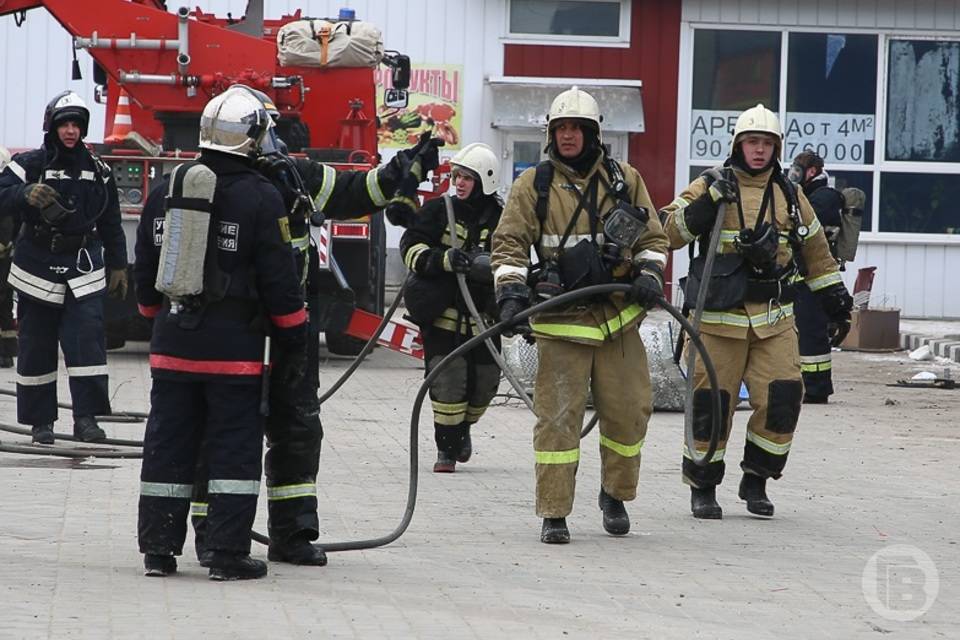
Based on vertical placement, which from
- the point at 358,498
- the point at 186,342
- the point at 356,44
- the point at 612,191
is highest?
the point at 356,44

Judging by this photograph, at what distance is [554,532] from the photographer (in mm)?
7680

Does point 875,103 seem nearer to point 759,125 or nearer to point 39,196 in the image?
point 39,196

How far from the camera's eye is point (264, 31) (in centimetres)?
1777

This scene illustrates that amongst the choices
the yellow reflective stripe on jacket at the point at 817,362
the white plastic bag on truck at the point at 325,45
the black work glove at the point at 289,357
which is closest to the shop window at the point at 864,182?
the white plastic bag on truck at the point at 325,45

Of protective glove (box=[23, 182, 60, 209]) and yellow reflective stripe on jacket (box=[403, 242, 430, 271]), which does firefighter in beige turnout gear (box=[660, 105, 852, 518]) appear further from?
protective glove (box=[23, 182, 60, 209])

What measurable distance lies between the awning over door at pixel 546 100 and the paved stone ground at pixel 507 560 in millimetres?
12269

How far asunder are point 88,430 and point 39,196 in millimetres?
1394

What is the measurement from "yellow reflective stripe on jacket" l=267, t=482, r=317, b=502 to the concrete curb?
1251 cm

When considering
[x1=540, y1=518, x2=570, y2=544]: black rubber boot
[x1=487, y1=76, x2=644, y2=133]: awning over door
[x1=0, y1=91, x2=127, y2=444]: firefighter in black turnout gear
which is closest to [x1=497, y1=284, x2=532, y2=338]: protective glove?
[x1=540, y1=518, x2=570, y2=544]: black rubber boot

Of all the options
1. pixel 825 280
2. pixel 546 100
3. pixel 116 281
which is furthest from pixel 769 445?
pixel 546 100

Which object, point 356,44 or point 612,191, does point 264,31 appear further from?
point 612,191

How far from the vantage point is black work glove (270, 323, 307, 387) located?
6652mm

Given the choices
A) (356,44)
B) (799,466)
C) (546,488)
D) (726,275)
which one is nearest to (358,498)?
(546,488)

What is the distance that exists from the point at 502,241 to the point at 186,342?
1.73 m
